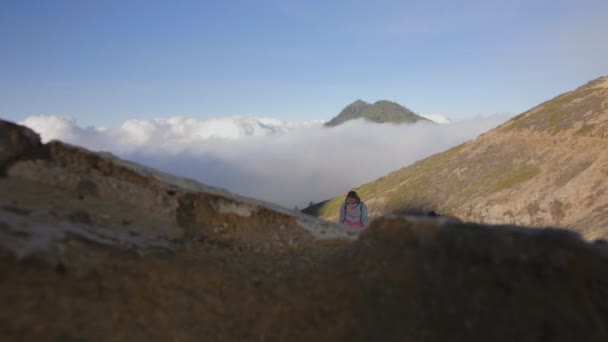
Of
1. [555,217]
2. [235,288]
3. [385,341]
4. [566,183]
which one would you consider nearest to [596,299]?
[385,341]

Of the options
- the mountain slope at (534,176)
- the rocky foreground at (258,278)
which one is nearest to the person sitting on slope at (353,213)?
the rocky foreground at (258,278)

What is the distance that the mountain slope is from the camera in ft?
242

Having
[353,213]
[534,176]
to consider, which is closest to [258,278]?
[353,213]

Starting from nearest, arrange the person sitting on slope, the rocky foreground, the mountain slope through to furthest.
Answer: the rocky foreground → the person sitting on slope → the mountain slope

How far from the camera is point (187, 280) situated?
40.9 feet

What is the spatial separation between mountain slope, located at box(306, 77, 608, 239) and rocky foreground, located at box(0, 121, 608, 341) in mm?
44830

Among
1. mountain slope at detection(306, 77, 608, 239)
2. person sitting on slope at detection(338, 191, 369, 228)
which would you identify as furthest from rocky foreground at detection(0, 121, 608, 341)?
mountain slope at detection(306, 77, 608, 239)

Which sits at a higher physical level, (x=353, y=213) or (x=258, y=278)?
(x=353, y=213)

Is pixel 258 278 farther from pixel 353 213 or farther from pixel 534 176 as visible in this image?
pixel 534 176

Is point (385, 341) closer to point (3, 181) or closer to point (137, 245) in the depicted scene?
point (137, 245)

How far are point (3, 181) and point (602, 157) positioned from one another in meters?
93.7

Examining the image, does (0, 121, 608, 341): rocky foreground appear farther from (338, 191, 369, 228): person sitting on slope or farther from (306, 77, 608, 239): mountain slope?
(306, 77, 608, 239): mountain slope

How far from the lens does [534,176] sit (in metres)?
94.5

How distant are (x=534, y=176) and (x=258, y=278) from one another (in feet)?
324
